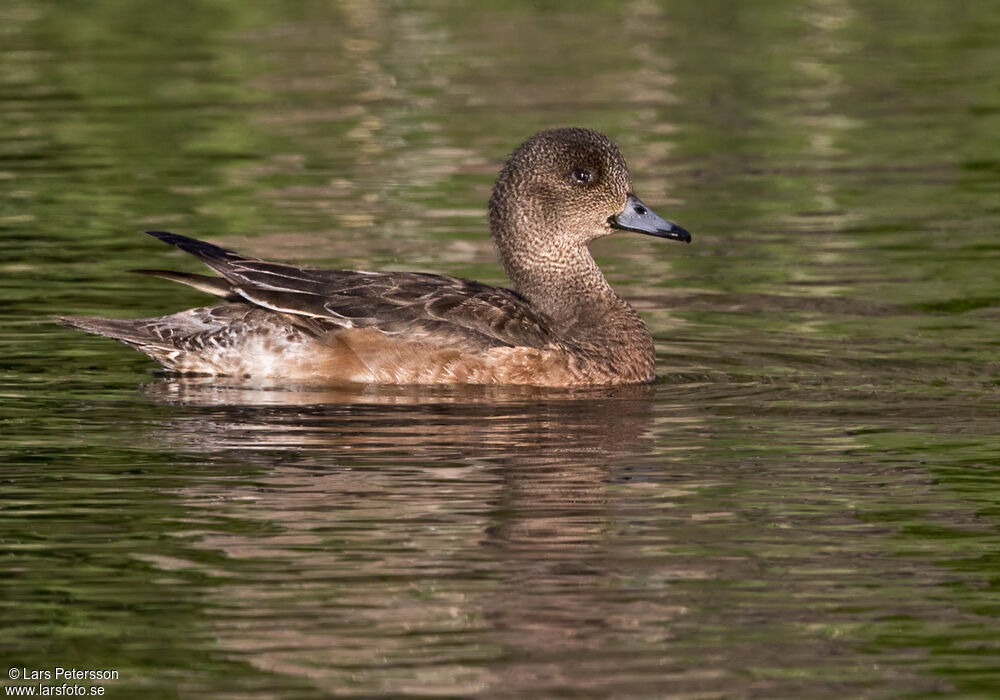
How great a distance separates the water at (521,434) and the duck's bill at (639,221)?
72cm

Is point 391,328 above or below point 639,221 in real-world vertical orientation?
below

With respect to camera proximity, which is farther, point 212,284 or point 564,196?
point 564,196

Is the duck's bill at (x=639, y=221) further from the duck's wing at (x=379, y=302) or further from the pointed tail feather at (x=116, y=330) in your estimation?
the pointed tail feather at (x=116, y=330)

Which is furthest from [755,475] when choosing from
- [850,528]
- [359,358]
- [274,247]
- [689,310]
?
[274,247]

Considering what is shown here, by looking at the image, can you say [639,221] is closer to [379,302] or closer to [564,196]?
[564,196]

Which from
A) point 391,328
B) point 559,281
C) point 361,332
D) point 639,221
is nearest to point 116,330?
point 361,332

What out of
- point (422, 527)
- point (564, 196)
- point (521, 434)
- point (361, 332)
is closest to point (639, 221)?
point (564, 196)

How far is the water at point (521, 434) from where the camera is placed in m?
5.82

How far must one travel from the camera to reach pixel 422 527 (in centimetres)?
690

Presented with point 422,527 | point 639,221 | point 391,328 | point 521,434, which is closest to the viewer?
point 422,527

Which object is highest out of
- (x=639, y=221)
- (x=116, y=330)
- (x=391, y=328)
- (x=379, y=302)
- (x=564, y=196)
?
(x=564, y=196)

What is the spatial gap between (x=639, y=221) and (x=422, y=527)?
11.5 ft

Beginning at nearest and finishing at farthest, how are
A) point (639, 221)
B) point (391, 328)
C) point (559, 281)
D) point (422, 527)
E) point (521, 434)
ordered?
point (422, 527) → point (521, 434) → point (391, 328) → point (639, 221) → point (559, 281)

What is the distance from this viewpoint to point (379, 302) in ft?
30.6
